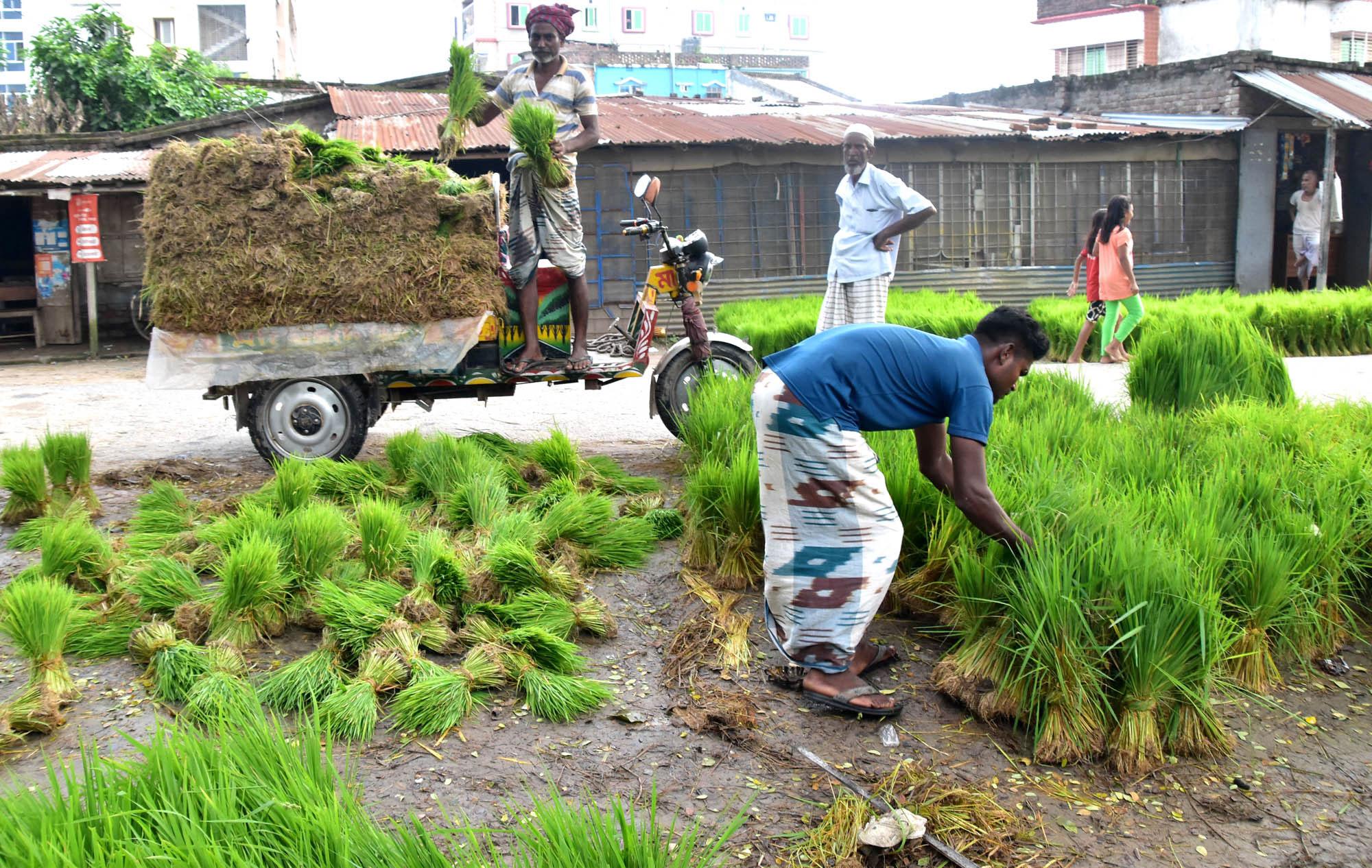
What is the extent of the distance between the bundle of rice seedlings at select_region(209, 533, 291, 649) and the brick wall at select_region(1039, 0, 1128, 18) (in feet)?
110

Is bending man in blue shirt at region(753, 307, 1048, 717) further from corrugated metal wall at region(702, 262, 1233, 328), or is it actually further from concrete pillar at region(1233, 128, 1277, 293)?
A: concrete pillar at region(1233, 128, 1277, 293)

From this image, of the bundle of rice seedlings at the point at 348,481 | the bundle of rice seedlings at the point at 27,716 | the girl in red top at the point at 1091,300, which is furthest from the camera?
the girl in red top at the point at 1091,300

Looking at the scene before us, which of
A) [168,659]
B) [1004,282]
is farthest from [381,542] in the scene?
[1004,282]

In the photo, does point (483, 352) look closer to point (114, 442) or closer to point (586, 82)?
point (586, 82)

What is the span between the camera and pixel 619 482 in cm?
560

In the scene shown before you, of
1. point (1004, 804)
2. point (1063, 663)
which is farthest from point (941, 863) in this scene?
point (1063, 663)

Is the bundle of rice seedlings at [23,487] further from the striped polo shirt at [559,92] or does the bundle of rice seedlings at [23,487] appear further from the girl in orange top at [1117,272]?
the girl in orange top at [1117,272]

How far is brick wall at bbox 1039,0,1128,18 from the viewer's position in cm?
3284

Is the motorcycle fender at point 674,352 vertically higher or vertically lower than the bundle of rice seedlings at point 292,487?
higher

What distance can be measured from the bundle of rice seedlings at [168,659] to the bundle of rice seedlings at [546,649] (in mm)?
916

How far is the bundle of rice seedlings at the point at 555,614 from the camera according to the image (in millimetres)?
3863

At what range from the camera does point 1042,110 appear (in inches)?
889

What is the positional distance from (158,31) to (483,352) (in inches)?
1216

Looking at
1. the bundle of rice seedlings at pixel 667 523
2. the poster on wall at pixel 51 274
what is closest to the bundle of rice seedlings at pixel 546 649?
the bundle of rice seedlings at pixel 667 523
